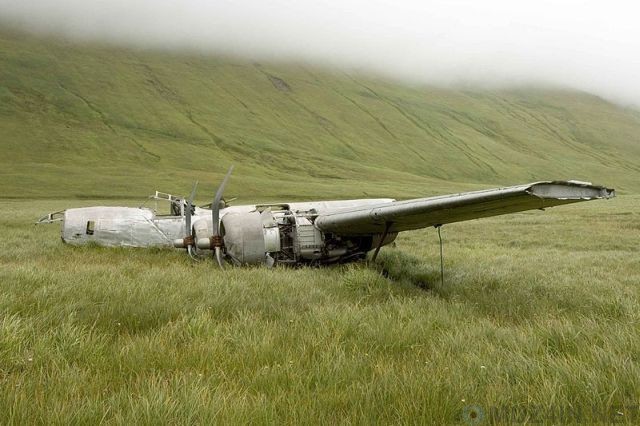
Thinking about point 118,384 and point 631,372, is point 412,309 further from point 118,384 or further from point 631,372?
point 118,384

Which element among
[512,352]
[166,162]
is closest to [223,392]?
[512,352]

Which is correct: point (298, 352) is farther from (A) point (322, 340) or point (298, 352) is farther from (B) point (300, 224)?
(B) point (300, 224)

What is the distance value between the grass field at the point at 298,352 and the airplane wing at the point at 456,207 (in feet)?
4.53

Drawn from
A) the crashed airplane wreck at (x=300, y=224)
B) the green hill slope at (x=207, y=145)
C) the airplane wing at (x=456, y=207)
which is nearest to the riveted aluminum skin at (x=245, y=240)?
the crashed airplane wreck at (x=300, y=224)

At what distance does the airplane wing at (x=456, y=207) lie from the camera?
5923 millimetres

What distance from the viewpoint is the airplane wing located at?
19.4 ft

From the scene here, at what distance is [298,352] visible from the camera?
4.29m

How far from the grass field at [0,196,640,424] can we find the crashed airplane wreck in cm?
151

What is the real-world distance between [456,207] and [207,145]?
142 meters

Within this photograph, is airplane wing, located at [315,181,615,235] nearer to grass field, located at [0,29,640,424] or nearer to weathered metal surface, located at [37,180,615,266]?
weathered metal surface, located at [37,180,615,266]

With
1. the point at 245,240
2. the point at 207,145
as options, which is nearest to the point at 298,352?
the point at 245,240

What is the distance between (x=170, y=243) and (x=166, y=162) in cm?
11649

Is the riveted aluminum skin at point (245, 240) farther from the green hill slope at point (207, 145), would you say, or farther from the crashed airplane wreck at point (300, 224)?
the green hill slope at point (207, 145)

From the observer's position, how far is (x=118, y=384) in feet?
11.6
